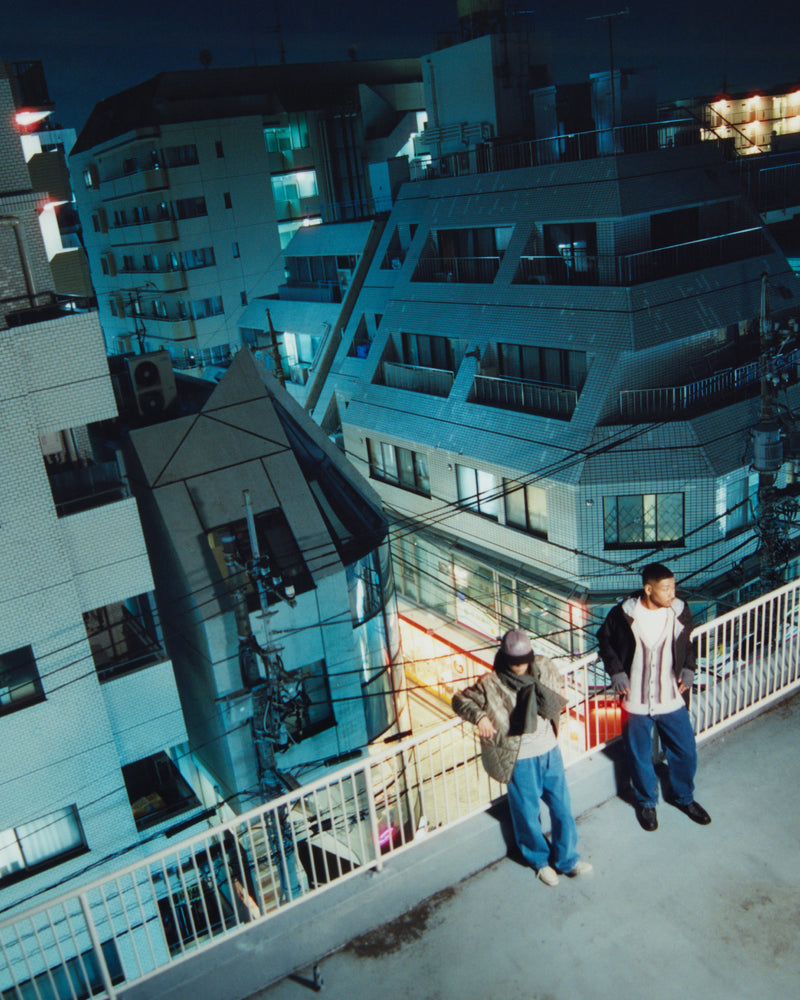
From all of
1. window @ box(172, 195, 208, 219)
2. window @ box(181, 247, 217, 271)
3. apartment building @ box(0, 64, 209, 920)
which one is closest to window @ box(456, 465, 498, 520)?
apartment building @ box(0, 64, 209, 920)

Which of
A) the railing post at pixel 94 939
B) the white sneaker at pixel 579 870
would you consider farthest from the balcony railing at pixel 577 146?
the railing post at pixel 94 939

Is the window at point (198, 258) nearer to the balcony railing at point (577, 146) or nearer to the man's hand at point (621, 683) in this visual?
the balcony railing at point (577, 146)

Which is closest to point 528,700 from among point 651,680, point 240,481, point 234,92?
point 651,680

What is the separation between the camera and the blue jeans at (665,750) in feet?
17.7

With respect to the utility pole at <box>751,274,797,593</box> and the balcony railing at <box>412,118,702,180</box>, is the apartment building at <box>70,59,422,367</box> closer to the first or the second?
the balcony railing at <box>412,118,702,180</box>

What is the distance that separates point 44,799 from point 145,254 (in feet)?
112

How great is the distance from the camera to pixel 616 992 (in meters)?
4.46

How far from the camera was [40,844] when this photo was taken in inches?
453

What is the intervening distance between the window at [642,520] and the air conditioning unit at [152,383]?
9822mm

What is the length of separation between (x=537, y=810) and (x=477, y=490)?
16.6 meters

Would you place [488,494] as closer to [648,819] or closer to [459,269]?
[459,269]

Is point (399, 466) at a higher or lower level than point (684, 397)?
lower

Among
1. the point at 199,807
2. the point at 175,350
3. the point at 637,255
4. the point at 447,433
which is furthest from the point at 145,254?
the point at 199,807

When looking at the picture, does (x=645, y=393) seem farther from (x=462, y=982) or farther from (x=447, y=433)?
(x=462, y=982)
